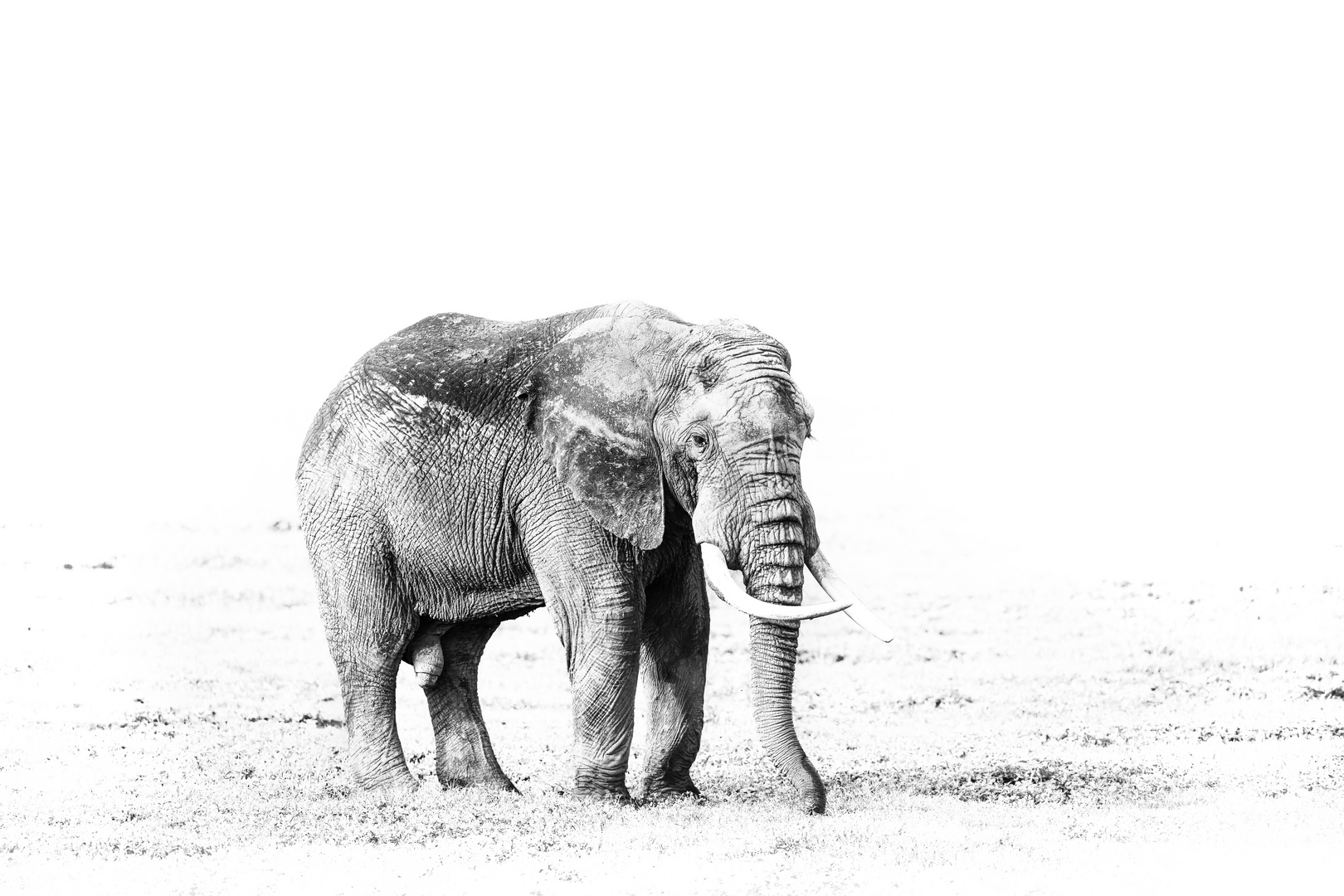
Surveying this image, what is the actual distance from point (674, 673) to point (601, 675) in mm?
1032

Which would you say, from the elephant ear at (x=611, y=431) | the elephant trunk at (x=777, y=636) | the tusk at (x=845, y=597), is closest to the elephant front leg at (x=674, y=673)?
the elephant ear at (x=611, y=431)

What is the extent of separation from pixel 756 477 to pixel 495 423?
2.85 meters

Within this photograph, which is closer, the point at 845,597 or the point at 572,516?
the point at 845,597

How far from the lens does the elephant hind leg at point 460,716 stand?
16.7m

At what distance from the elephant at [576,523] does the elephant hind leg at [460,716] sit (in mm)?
17

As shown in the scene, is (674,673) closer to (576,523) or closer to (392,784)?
(576,523)

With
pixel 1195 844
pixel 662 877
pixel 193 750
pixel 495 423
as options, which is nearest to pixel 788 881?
pixel 662 877

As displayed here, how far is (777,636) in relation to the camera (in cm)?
1378

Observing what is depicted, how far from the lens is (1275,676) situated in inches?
1008

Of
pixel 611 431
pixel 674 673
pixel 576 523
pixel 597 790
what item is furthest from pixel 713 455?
pixel 597 790

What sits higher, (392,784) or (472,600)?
(472,600)

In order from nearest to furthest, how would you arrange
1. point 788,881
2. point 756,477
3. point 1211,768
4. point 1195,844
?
1. point 788,881
2. point 756,477
3. point 1195,844
4. point 1211,768

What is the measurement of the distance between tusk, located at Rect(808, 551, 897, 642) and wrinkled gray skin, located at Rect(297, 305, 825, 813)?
44cm

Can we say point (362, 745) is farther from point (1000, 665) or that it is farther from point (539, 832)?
point (1000, 665)
